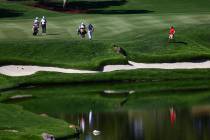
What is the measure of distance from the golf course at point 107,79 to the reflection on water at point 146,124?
0.05 m

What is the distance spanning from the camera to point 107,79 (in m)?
64.6

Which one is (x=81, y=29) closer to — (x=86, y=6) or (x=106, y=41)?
(x=106, y=41)

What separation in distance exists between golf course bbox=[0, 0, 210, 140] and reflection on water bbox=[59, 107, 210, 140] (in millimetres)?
54

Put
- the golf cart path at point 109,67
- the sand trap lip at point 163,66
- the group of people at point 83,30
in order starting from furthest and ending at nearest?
the group of people at point 83,30, the sand trap lip at point 163,66, the golf cart path at point 109,67

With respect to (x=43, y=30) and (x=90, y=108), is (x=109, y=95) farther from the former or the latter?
(x=43, y=30)

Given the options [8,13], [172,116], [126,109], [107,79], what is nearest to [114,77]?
[107,79]

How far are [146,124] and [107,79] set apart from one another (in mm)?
20567

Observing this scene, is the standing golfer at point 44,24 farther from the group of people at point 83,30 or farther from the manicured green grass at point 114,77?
the manicured green grass at point 114,77

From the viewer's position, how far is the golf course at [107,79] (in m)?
41.8

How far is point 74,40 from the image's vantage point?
72.9 m

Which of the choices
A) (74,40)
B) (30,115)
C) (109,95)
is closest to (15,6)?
(74,40)

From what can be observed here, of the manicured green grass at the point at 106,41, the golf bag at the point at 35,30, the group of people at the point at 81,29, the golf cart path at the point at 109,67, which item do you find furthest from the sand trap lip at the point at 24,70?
the golf bag at the point at 35,30

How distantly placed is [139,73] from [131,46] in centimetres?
717

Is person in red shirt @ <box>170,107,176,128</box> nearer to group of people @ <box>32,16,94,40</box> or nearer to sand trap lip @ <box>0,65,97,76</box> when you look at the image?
sand trap lip @ <box>0,65,97,76</box>
